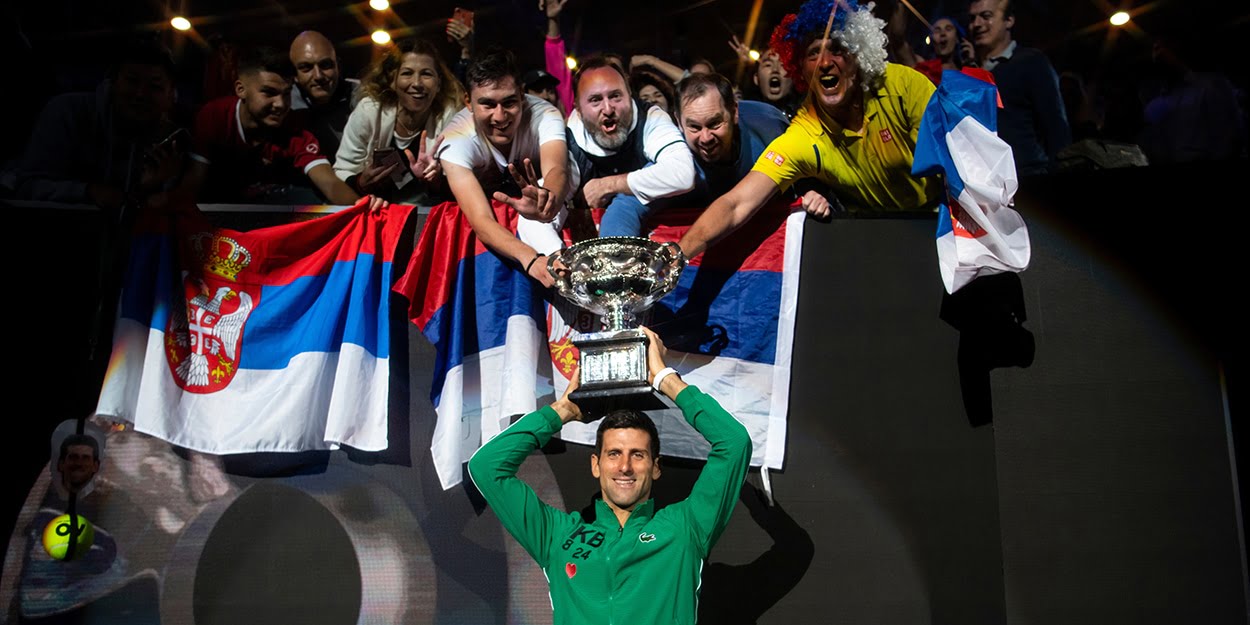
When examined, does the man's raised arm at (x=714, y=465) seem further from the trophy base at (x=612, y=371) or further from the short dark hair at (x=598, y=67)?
the short dark hair at (x=598, y=67)

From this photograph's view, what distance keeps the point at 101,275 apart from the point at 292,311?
2.16 feet

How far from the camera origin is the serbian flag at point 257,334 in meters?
3.29

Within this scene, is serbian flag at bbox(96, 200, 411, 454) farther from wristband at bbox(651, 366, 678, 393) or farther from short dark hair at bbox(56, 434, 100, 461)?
wristband at bbox(651, 366, 678, 393)

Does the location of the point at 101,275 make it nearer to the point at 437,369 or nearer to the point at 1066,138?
the point at 437,369

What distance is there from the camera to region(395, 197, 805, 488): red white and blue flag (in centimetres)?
324

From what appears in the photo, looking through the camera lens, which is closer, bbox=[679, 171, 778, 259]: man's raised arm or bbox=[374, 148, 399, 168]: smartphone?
bbox=[679, 171, 778, 259]: man's raised arm

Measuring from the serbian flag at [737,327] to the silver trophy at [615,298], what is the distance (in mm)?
299

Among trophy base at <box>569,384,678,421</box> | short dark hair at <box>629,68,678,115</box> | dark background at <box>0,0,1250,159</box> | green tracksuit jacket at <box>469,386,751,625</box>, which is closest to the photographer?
green tracksuit jacket at <box>469,386,751,625</box>

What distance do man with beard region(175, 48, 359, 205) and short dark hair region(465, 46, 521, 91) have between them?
708mm

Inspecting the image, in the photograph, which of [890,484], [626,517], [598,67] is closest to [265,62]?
[598,67]

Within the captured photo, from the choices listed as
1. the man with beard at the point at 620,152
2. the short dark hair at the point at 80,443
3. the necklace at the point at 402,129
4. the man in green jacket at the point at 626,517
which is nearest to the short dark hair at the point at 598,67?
the man with beard at the point at 620,152

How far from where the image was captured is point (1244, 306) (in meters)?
3.19

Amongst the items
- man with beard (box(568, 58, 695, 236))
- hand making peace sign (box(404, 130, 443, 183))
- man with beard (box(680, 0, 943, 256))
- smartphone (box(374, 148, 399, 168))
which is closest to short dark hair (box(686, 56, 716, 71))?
man with beard (box(568, 58, 695, 236))

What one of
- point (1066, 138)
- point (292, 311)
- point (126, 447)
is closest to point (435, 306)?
point (292, 311)
